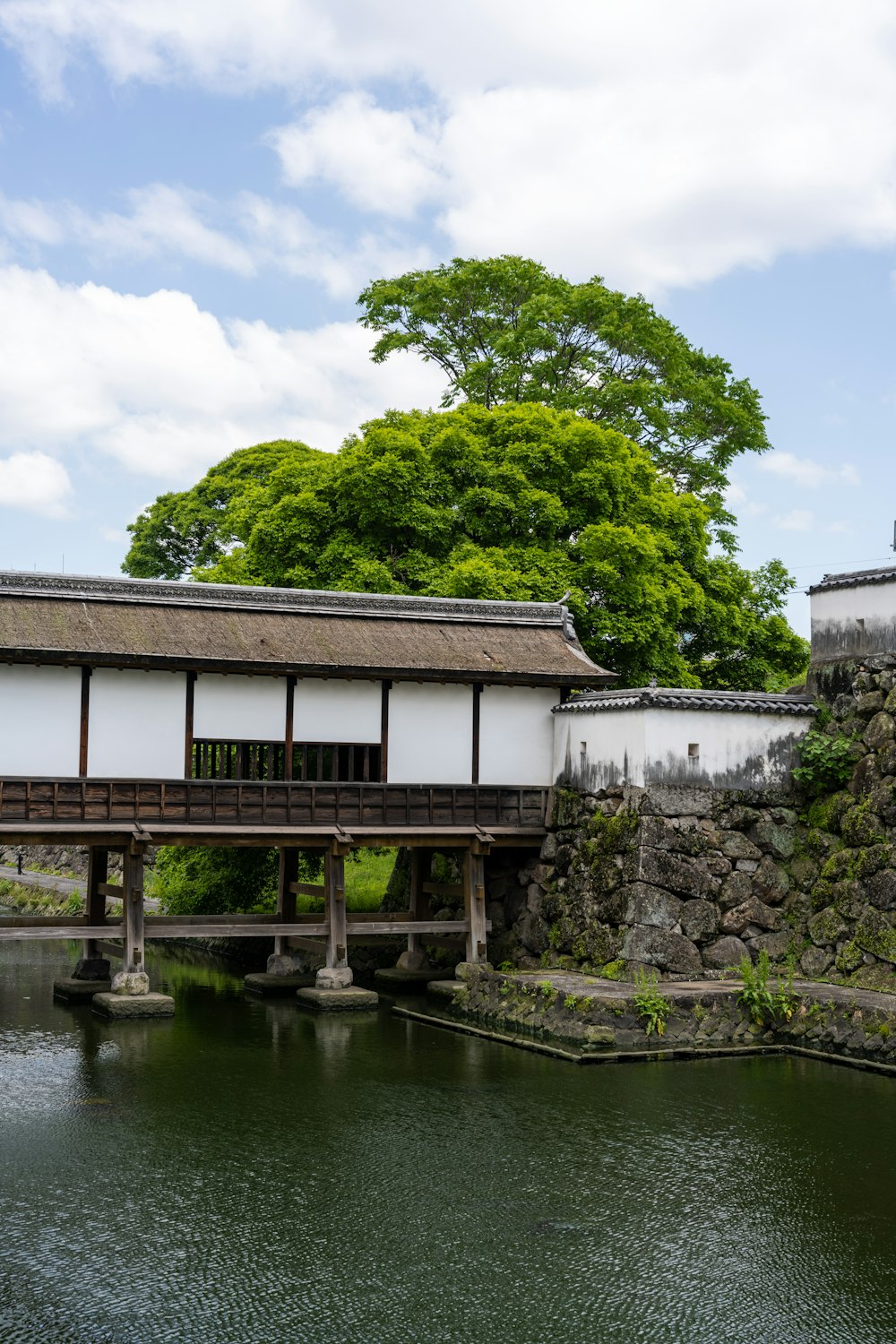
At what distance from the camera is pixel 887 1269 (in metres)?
12.2

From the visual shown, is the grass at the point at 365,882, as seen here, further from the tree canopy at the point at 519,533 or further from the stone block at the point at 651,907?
the stone block at the point at 651,907

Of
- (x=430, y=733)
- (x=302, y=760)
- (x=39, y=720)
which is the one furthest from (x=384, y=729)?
(x=39, y=720)

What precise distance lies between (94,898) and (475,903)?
761 centimetres

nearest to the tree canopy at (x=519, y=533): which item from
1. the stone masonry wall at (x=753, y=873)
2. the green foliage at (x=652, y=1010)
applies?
the stone masonry wall at (x=753, y=873)

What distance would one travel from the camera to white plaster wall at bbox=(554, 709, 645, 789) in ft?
84.8

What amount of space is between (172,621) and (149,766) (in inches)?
111

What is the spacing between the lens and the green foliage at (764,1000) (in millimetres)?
22594

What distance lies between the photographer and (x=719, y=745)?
85.3ft

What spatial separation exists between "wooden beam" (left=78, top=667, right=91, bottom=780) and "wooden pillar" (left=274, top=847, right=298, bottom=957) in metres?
5.93

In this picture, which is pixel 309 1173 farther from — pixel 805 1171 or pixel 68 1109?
pixel 805 1171

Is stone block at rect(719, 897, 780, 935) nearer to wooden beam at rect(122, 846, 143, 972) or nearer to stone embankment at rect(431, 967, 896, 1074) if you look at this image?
stone embankment at rect(431, 967, 896, 1074)

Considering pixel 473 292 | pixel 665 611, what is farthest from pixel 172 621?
pixel 473 292

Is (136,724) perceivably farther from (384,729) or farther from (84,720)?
(384,729)

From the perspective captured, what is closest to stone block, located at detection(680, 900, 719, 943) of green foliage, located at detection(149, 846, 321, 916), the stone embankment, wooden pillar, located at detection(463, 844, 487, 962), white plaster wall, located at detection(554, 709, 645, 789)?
the stone embankment
